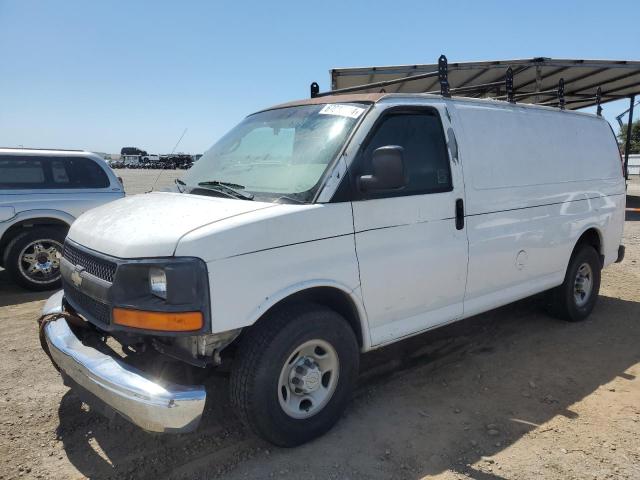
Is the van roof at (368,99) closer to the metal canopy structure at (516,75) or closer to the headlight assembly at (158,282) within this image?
the metal canopy structure at (516,75)

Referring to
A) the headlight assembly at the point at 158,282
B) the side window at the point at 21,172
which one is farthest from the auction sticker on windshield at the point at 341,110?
the side window at the point at 21,172

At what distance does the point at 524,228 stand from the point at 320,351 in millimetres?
2321

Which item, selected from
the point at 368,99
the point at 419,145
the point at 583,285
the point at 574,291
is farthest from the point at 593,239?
the point at 368,99

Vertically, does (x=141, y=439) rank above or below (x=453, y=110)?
below

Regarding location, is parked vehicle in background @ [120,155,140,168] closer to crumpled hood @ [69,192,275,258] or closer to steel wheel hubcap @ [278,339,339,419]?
crumpled hood @ [69,192,275,258]

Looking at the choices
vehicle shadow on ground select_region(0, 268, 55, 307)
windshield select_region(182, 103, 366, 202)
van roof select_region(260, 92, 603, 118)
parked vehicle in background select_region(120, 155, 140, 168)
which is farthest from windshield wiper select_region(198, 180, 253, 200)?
parked vehicle in background select_region(120, 155, 140, 168)

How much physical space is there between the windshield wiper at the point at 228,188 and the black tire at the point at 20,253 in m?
4.52

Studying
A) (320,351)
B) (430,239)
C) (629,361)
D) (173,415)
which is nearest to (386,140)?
(430,239)

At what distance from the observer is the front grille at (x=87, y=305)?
285cm

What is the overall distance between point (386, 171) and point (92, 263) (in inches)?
71.9

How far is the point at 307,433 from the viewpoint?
316cm

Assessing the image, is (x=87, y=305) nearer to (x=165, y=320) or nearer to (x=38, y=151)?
(x=165, y=320)

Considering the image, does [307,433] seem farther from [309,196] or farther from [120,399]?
[309,196]

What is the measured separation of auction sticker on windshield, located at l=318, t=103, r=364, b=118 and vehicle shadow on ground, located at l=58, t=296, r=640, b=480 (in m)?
2.07
